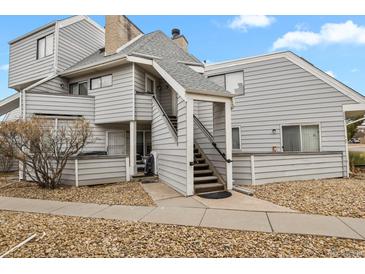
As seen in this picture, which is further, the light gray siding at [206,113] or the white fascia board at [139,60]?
the light gray siding at [206,113]

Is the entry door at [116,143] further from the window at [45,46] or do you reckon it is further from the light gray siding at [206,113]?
the window at [45,46]

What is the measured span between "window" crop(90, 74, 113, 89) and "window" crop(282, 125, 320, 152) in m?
8.80

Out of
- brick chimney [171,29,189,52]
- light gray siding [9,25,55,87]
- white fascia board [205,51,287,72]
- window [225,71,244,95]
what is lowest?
window [225,71,244,95]

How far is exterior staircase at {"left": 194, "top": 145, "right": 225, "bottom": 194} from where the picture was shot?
656 centimetres

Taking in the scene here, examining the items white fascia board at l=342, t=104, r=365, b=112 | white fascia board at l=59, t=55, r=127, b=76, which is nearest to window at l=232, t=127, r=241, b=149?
white fascia board at l=342, t=104, r=365, b=112

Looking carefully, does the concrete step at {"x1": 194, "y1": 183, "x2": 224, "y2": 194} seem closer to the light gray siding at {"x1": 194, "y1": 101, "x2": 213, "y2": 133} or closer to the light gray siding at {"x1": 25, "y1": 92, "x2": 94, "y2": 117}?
the light gray siding at {"x1": 194, "y1": 101, "x2": 213, "y2": 133}

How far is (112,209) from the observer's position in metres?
5.14

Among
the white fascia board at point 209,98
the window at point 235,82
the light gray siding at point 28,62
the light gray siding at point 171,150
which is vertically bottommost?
the light gray siding at point 171,150

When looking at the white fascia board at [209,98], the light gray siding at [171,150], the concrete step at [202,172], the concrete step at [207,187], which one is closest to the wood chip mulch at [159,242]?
the concrete step at [207,187]

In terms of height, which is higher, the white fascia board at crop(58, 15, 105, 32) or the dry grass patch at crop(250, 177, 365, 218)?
the white fascia board at crop(58, 15, 105, 32)

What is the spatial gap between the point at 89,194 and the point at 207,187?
12.1 ft

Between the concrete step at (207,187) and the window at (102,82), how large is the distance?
7.16 meters

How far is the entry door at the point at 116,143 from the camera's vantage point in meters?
11.5
